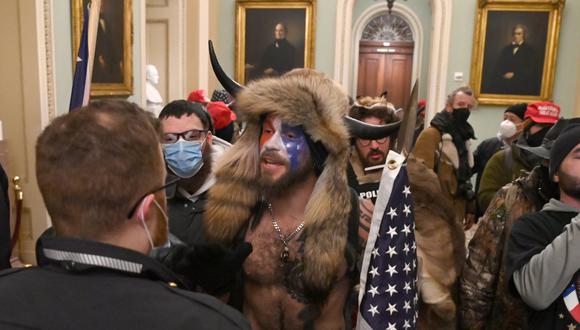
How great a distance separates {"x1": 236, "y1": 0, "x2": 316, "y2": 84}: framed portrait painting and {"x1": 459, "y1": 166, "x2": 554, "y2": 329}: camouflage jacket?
6.99m

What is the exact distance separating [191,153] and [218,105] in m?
1.48

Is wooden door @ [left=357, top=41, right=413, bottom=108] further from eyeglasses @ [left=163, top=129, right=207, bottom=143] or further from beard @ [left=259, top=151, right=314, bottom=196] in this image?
beard @ [left=259, top=151, right=314, bottom=196]

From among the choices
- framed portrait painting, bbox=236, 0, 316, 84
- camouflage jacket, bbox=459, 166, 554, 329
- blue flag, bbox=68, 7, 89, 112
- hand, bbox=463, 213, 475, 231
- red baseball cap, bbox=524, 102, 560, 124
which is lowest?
hand, bbox=463, 213, 475, 231

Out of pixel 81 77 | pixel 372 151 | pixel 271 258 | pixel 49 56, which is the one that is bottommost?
pixel 271 258

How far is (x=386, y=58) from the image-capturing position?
12711mm

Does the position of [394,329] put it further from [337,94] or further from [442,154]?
[442,154]

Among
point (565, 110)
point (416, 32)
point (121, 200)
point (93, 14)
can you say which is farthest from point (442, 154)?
point (416, 32)

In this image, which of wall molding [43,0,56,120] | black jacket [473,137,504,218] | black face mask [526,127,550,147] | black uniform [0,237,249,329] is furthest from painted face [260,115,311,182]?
black jacket [473,137,504,218]

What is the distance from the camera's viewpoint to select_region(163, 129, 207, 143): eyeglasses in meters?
2.38

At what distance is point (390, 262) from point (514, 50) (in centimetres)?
807

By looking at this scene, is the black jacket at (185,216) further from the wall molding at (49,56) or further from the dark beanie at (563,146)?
the wall molding at (49,56)

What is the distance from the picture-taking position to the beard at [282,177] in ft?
6.20

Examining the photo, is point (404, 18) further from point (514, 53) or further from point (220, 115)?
point (220, 115)

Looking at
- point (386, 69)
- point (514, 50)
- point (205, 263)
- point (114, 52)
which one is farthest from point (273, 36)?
point (205, 263)
